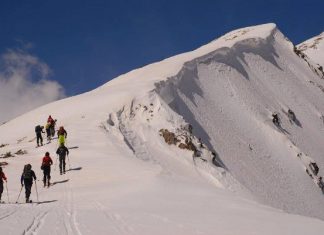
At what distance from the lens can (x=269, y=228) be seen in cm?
1205

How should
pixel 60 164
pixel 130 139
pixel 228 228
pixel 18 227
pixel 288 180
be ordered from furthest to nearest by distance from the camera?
1. pixel 288 180
2. pixel 130 139
3. pixel 60 164
4. pixel 228 228
5. pixel 18 227

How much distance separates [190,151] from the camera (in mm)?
30359

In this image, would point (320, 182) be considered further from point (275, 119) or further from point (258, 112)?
point (258, 112)

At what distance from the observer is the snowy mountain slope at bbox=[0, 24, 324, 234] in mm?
13258

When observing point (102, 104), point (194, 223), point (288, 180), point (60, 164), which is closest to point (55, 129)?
point (102, 104)

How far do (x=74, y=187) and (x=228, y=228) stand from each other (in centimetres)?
1054

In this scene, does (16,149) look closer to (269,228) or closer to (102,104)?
(102,104)

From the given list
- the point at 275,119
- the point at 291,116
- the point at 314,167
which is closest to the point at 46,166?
the point at 314,167

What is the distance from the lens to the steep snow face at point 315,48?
114 meters

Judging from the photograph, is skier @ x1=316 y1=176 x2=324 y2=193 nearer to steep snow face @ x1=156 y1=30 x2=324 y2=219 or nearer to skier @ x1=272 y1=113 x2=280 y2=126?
steep snow face @ x1=156 y1=30 x2=324 y2=219

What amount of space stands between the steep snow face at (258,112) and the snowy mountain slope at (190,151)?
143mm

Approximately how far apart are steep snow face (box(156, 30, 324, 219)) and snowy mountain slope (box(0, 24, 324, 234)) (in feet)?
0.47

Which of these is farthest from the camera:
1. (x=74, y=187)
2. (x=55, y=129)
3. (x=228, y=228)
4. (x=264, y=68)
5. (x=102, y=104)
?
(x=264, y=68)

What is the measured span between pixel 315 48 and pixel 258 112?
267 ft
